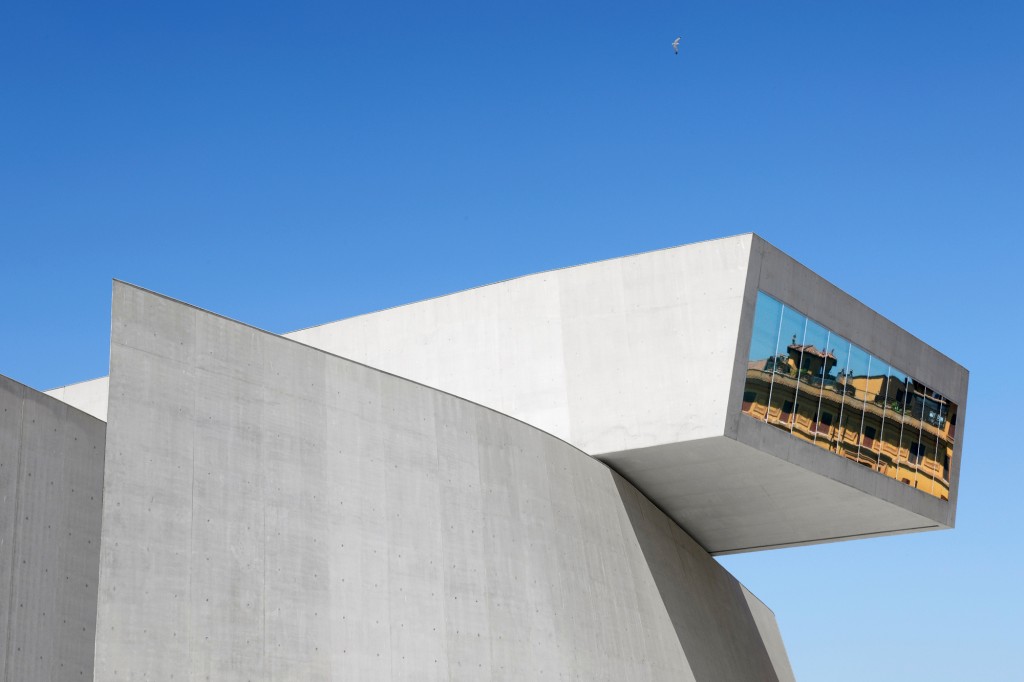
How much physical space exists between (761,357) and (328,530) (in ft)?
36.4

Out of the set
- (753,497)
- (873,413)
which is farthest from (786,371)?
(753,497)

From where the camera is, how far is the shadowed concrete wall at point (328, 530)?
53.7 ft

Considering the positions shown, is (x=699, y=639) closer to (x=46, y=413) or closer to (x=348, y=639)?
(x=348, y=639)

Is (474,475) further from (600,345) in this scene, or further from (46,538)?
(46,538)

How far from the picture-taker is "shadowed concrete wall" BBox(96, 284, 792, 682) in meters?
16.4

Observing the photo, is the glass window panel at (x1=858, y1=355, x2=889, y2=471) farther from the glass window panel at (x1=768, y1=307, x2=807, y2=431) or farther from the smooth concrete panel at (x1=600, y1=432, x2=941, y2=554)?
the glass window panel at (x1=768, y1=307, x2=807, y2=431)

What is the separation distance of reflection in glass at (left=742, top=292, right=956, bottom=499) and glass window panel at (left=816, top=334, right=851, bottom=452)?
2 centimetres

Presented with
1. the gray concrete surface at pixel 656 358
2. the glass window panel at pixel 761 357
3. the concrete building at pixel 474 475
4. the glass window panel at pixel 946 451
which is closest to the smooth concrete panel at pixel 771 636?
the concrete building at pixel 474 475

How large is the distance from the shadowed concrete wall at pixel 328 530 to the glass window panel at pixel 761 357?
3719mm

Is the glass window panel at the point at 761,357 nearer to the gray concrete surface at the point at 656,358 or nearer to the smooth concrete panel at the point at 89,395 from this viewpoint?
the gray concrete surface at the point at 656,358

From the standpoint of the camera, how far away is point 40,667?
15062 millimetres

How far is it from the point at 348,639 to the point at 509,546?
4.94 metres

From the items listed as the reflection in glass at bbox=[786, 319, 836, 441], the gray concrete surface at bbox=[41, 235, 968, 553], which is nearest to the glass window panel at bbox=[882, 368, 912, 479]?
the gray concrete surface at bbox=[41, 235, 968, 553]

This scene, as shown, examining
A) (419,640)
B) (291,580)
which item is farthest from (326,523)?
(419,640)
